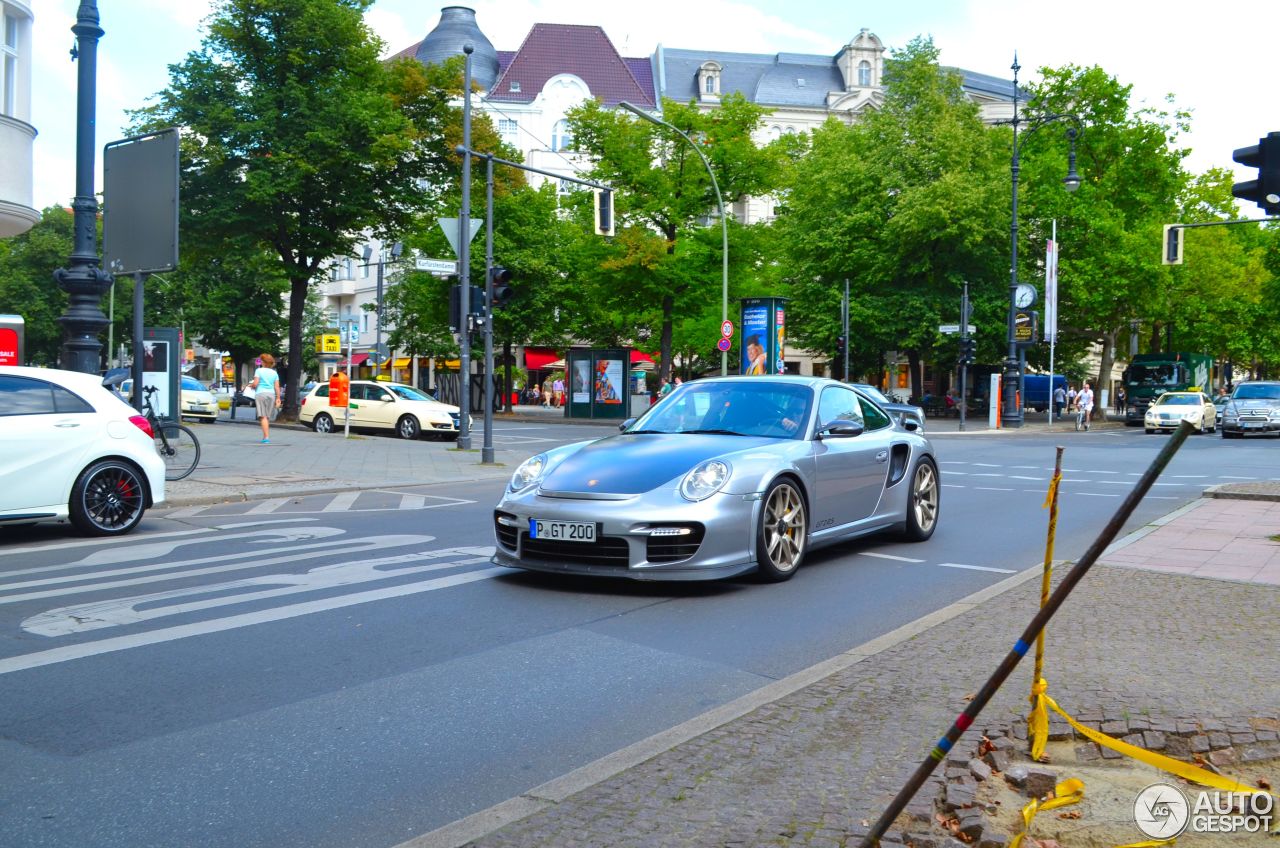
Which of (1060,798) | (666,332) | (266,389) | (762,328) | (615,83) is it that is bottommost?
(1060,798)

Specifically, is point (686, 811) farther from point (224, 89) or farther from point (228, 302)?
point (228, 302)

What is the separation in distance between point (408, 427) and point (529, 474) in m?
22.6

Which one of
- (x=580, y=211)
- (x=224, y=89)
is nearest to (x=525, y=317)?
(x=580, y=211)

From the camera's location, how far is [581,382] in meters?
46.0

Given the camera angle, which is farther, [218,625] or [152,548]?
[152,548]

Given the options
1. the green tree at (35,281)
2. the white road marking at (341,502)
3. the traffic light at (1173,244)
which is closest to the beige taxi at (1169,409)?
the traffic light at (1173,244)

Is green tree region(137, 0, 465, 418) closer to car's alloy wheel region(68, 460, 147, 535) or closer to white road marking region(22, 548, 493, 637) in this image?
car's alloy wheel region(68, 460, 147, 535)

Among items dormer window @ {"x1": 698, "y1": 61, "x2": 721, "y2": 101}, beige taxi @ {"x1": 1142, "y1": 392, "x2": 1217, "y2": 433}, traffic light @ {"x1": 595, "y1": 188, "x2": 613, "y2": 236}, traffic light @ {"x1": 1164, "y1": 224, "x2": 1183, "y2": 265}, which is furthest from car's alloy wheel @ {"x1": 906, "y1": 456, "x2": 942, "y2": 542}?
dormer window @ {"x1": 698, "y1": 61, "x2": 721, "y2": 101}

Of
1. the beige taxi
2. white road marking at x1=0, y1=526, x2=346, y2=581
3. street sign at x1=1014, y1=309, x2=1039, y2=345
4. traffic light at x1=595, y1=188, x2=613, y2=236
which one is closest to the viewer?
white road marking at x1=0, y1=526, x2=346, y2=581

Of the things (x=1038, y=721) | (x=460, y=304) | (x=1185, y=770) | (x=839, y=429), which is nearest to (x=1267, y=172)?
(x=839, y=429)

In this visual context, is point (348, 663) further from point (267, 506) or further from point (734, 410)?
point (267, 506)

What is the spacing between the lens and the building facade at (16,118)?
18125mm

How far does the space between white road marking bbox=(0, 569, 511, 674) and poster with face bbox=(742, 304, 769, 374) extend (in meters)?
28.2

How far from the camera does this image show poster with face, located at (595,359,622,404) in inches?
1775
